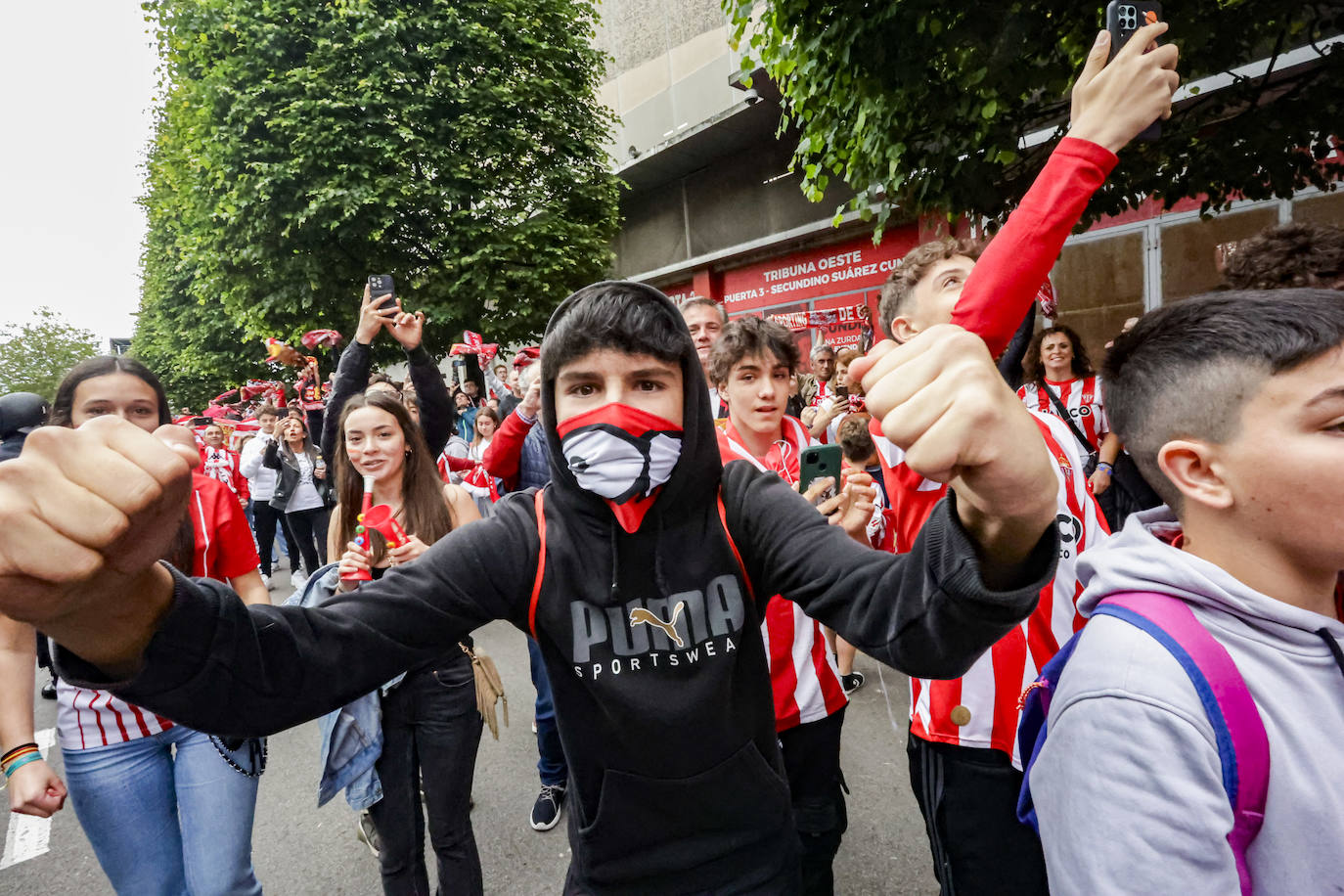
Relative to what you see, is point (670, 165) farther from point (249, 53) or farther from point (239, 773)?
point (239, 773)

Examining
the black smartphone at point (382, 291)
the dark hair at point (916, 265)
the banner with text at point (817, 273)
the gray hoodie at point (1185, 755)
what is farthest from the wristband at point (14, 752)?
the banner with text at point (817, 273)

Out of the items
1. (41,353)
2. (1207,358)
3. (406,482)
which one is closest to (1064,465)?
(1207,358)

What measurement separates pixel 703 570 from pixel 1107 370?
1.01 meters

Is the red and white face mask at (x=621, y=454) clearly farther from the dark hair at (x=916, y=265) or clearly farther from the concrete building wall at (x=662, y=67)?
the concrete building wall at (x=662, y=67)

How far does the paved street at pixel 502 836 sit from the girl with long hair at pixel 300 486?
3394mm

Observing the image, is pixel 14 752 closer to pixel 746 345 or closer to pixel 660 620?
pixel 660 620

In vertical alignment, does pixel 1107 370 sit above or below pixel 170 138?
below

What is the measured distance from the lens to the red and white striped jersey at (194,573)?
1938 millimetres

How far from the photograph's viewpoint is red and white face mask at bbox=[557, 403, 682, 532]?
135 centimetres

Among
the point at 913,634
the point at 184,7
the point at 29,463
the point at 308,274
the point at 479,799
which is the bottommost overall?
the point at 479,799

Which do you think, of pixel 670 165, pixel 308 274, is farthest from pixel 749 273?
pixel 308 274

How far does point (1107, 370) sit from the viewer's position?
4.94 feet

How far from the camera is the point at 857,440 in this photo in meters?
3.36

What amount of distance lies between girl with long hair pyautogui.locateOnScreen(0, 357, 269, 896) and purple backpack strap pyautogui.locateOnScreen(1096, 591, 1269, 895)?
7.80 ft
